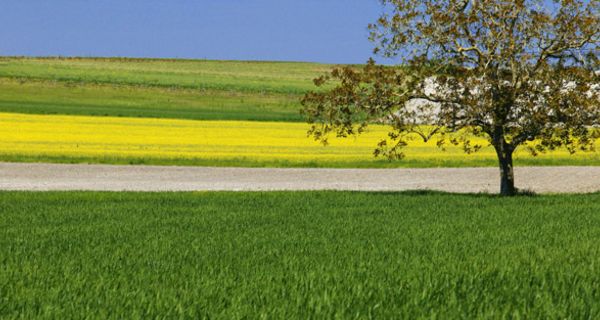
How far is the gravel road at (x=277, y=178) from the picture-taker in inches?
1135

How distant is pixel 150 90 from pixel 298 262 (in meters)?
79.4

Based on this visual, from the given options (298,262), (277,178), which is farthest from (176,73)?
(298,262)

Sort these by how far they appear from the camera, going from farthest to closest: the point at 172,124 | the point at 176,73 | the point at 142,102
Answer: the point at 176,73 → the point at 142,102 → the point at 172,124

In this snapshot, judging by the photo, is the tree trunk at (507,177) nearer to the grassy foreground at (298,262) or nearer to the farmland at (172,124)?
the grassy foreground at (298,262)

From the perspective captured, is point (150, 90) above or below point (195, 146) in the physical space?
above

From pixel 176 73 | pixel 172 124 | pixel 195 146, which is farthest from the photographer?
pixel 176 73

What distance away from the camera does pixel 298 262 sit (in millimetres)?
10289

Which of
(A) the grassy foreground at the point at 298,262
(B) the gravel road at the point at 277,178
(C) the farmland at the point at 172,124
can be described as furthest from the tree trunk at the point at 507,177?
(C) the farmland at the point at 172,124

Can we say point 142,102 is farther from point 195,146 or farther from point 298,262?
point 298,262

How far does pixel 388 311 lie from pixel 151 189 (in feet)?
70.5

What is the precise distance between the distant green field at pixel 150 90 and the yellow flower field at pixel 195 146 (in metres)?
8.08

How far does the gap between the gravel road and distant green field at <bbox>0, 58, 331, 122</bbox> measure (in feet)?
96.0

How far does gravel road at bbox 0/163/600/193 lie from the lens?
94.6 ft

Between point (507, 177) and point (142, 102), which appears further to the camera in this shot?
point (142, 102)
